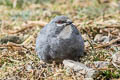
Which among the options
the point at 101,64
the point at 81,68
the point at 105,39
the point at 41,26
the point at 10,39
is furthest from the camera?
the point at 41,26

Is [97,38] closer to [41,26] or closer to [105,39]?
[105,39]

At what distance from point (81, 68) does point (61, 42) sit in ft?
1.42

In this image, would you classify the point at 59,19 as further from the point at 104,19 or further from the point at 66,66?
the point at 104,19

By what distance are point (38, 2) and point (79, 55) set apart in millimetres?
5063

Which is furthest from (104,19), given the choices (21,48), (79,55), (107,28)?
(79,55)

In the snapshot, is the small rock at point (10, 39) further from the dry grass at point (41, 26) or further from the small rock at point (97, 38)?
Result: the small rock at point (97, 38)

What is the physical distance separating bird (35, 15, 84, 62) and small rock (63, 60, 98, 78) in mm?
114

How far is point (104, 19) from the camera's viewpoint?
24.3ft

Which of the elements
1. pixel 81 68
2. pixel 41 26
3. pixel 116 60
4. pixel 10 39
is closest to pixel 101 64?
pixel 116 60

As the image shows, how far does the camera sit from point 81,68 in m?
4.41

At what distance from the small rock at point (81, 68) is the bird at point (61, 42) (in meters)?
0.11

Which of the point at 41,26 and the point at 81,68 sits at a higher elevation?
the point at 41,26

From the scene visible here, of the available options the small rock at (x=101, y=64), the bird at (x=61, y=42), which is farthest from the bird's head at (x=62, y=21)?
the small rock at (x=101, y=64)

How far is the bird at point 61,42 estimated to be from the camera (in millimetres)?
4625
